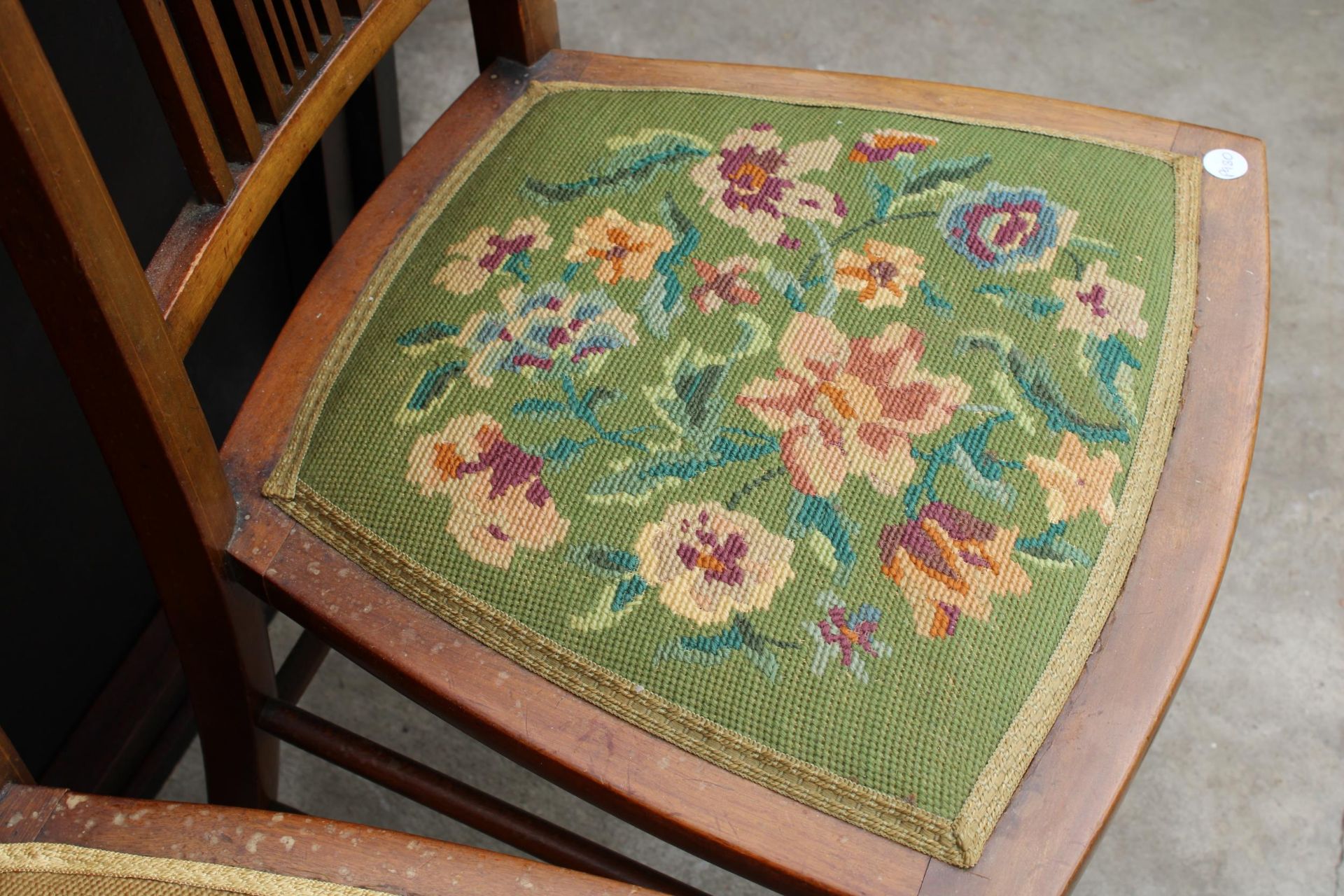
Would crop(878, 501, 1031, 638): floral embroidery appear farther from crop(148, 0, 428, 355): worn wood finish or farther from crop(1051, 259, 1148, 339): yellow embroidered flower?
crop(148, 0, 428, 355): worn wood finish

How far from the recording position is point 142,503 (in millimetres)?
592

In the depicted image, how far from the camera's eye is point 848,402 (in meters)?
0.67

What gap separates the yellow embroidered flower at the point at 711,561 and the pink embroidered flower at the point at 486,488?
5 centimetres

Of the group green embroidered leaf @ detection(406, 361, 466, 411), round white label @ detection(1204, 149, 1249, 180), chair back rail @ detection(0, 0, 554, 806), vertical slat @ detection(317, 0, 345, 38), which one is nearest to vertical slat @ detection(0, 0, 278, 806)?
chair back rail @ detection(0, 0, 554, 806)

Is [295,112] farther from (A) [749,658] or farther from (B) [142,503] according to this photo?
(A) [749,658]

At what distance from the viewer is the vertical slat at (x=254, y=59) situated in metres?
0.61

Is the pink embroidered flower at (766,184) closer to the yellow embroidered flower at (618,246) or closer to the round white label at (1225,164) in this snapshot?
the yellow embroidered flower at (618,246)

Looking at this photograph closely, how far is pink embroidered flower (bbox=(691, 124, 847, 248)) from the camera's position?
748 millimetres

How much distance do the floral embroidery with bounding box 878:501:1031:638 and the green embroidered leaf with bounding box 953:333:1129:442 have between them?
80mm

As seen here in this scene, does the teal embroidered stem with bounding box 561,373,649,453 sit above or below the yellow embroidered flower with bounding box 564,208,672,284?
below

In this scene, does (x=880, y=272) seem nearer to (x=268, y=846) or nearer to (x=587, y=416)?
(x=587, y=416)

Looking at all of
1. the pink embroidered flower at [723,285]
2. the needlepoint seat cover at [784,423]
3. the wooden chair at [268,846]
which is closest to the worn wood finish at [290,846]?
the wooden chair at [268,846]

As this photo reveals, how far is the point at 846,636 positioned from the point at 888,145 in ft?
1.15

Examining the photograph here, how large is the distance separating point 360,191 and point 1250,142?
0.75 m
